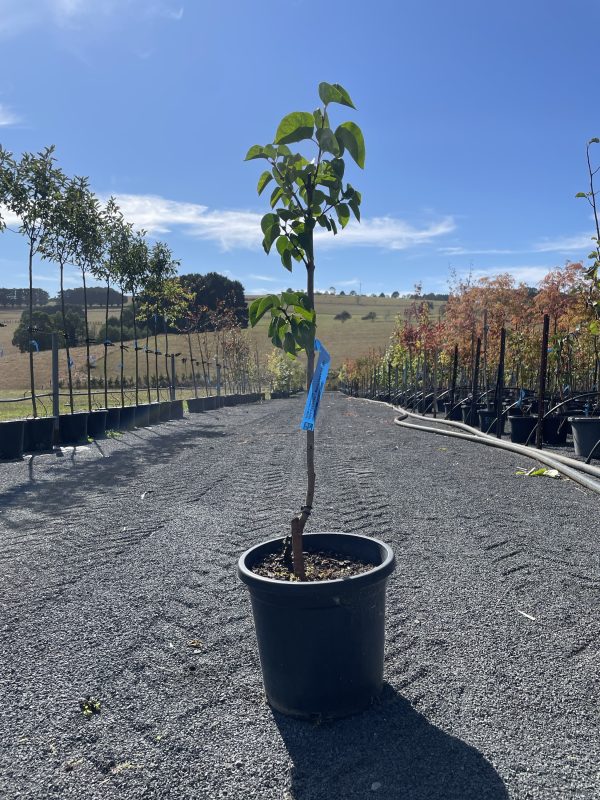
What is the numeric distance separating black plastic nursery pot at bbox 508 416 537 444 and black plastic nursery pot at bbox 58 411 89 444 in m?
7.79

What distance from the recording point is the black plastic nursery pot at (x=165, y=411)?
18875mm

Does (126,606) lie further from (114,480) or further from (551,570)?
(114,480)

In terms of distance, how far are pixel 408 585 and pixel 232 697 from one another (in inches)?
59.1

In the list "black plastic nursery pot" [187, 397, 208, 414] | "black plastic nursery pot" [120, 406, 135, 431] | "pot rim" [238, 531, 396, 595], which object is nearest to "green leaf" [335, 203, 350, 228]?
"pot rim" [238, 531, 396, 595]

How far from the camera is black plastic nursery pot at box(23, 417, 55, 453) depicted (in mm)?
10407

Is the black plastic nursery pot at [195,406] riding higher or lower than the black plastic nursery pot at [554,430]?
lower

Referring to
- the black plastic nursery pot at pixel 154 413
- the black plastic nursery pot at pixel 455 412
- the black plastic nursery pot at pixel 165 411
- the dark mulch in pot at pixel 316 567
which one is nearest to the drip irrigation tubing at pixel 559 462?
the black plastic nursery pot at pixel 455 412

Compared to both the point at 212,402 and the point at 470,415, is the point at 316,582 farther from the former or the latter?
the point at 212,402

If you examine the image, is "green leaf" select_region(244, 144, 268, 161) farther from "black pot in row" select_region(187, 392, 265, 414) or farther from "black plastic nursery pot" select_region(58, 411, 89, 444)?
"black pot in row" select_region(187, 392, 265, 414)

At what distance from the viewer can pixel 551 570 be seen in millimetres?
3904

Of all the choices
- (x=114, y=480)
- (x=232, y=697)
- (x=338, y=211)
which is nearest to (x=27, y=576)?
(x=232, y=697)

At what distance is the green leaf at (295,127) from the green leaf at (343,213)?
0.32 metres

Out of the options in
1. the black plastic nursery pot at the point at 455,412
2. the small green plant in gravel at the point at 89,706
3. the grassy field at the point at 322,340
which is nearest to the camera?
the small green plant in gravel at the point at 89,706

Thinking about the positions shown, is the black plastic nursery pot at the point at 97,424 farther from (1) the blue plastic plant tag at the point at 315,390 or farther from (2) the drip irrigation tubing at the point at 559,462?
(1) the blue plastic plant tag at the point at 315,390
